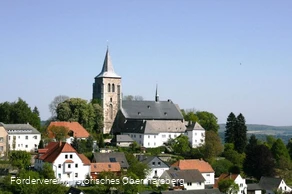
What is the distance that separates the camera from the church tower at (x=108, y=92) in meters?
86.4

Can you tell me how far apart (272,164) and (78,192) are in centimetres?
3060

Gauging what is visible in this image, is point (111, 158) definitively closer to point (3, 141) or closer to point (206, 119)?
point (3, 141)

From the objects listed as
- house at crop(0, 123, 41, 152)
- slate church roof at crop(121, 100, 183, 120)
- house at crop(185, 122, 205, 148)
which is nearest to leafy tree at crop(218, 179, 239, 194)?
house at crop(185, 122, 205, 148)

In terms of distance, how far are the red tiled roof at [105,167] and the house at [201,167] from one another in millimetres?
8084

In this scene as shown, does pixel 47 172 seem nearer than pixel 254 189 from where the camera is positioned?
Yes

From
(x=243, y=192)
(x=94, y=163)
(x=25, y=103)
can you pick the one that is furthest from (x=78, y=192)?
(x=25, y=103)

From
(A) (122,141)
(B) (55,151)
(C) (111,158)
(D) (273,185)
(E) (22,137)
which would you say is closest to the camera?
(B) (55,151)

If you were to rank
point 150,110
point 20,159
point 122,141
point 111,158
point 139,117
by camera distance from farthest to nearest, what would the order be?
point 150,110, point 139,117, point 122,141, point 111,158, point 20,159

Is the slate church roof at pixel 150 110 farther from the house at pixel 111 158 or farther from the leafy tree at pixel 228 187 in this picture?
the leafy tree at pixel 228 187

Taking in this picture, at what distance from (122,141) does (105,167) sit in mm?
19349

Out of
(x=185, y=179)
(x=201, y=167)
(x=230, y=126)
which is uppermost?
(x=230, y=126)

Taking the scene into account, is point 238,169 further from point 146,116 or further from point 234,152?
point 146,116

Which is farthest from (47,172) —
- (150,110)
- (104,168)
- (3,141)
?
(150,110)

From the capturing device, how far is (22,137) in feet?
225
